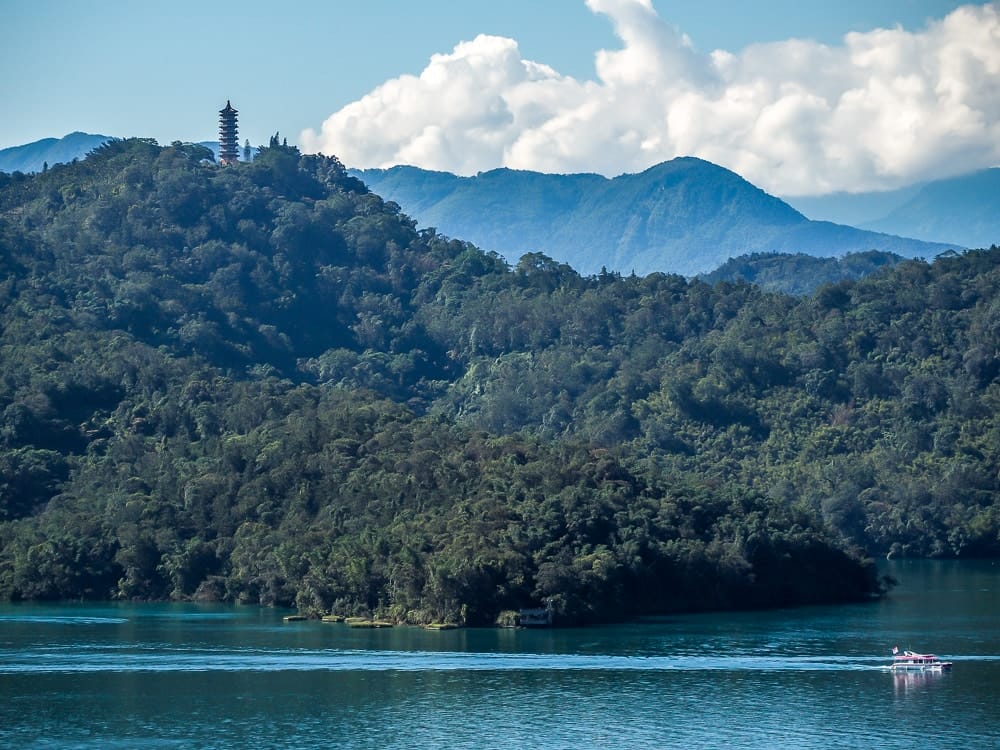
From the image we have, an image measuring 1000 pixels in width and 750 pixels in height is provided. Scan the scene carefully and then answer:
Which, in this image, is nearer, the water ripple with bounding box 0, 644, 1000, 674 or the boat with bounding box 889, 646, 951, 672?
the boat with bounding box 889, 646, 951, 672

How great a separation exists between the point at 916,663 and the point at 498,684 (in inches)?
537

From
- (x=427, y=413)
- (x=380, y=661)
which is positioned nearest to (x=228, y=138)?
(x=427, y=413)

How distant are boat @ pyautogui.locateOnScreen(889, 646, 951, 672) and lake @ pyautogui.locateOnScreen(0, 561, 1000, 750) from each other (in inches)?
24.6

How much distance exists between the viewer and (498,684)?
50.2 meters

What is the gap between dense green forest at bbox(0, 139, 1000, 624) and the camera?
70.2m

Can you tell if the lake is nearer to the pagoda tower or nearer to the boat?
the boat

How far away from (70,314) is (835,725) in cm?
8738

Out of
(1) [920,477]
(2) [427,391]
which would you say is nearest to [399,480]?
(1) [920,477]

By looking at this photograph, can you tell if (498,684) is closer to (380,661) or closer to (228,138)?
(380,661)

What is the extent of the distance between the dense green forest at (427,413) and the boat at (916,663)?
586 inches

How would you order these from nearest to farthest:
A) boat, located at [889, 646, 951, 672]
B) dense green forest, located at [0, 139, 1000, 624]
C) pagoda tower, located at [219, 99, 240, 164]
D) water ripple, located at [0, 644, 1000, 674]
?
boat, located at [889, 646, 951, 672]
water ripple, located at [0, 644, 1000, 674]
dense green forest, located at [0, 139, 1000, 624]
pagoda tower, located at [219, 99, 240, 164]

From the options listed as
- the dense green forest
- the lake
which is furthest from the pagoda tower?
the lake

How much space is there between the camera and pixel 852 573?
2995 inches

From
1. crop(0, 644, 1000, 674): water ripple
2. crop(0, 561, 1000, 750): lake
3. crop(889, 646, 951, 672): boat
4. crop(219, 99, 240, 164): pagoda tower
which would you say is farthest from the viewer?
crop(219, 99, 240, 164): pagoda tower
